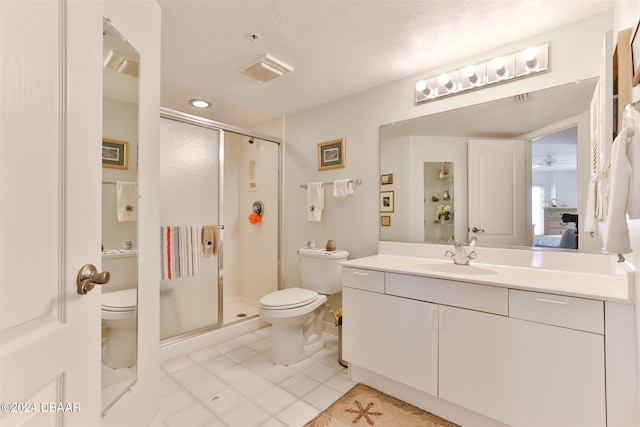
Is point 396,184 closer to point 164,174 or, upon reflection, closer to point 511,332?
point 511,332

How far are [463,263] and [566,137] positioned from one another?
3.12 feet

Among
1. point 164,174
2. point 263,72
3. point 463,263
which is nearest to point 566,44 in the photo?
point 463,263

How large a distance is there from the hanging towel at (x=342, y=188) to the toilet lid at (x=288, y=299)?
→ 0.89 m

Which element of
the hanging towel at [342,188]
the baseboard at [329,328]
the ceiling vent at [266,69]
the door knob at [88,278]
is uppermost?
the ceiling vent at [266,69]

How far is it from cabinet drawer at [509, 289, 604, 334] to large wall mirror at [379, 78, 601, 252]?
1.86 ft

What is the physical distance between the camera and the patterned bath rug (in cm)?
151

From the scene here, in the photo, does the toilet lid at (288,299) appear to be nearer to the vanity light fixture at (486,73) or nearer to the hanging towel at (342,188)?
the hanging towel at (342,188)

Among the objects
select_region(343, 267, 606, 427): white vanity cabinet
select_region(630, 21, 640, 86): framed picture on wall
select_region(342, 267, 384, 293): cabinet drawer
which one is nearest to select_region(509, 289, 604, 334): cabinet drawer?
select_region(343, 267, 606, 427): white vanity cabinet

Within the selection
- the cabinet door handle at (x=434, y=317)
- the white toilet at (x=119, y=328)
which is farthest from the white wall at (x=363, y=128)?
the white toilet at (x=119, y=328)

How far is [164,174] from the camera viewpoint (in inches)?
86.0

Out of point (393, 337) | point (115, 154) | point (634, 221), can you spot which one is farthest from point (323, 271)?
point (634, 221)

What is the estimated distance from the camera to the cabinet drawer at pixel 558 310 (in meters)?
1.13

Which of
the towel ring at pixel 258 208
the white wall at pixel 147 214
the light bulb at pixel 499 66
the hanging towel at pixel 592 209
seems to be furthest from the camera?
the towel ring at pixel 258 208

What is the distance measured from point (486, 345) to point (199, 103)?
299 centimetres
